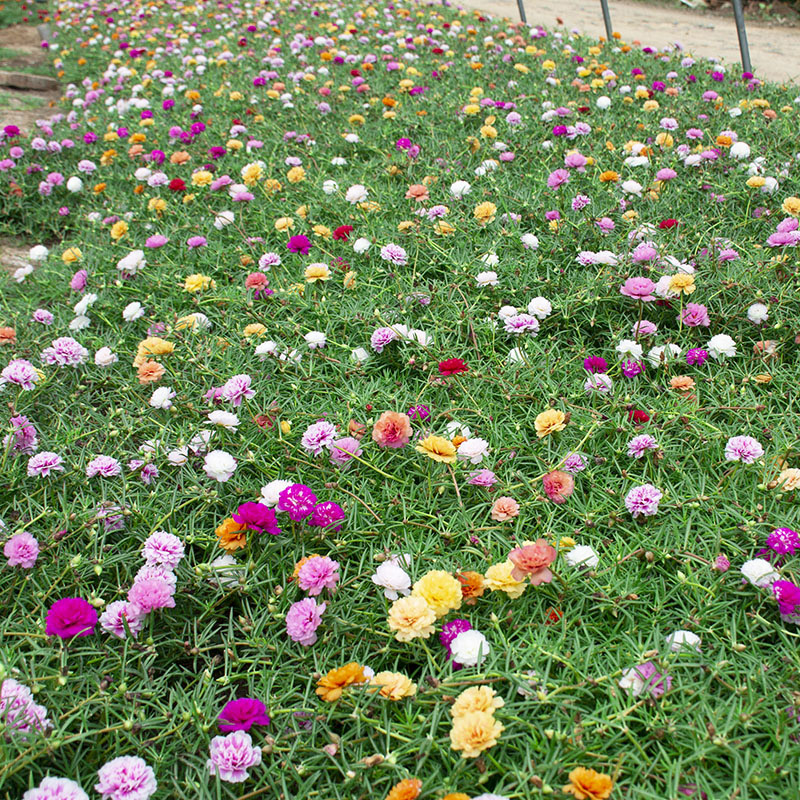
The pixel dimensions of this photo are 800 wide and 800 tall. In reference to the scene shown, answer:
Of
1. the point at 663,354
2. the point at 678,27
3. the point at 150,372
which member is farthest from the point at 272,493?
the point at 678,27

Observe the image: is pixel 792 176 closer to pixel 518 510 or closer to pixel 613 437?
pixel 613 437

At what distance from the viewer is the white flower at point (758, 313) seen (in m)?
1.99

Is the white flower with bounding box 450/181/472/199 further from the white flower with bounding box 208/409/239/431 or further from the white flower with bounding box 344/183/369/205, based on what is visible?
the white flower with bounding box 208/409/239/431

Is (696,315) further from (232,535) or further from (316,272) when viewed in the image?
(232,535)

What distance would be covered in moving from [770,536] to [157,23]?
7.86 metres

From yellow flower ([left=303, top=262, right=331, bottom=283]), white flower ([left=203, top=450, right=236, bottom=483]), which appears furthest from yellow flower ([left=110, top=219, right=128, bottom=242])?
white flower ([left=203, top=450, right=236, bottom=483])

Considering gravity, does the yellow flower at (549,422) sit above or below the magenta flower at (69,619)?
above

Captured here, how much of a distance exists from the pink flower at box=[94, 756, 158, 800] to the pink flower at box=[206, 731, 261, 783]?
10 cm

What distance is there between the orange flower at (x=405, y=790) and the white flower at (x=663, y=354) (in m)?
1.36

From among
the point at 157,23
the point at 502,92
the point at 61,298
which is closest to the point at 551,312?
the point at 61,298

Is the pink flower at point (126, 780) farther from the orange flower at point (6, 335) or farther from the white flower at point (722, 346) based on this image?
the white flower at point (722, 346)

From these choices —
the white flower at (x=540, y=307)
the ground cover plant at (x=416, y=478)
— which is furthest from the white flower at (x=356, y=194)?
the white flower at (x=540, y=307)

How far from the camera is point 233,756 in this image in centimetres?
111

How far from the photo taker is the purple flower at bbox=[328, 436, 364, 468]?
5.43 feet
